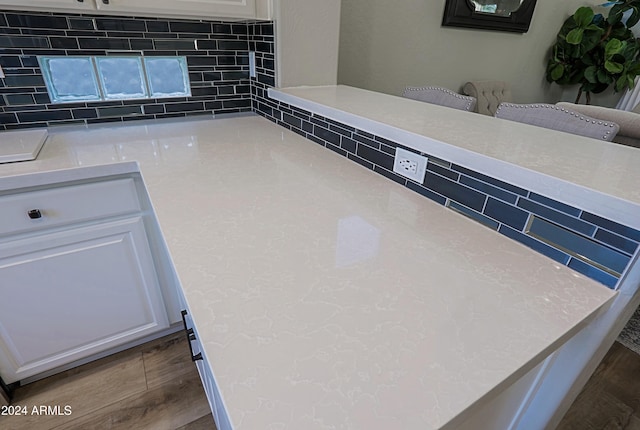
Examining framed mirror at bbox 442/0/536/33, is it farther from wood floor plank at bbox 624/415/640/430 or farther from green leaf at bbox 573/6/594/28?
wood floor plank at bbox 624/415/640/430

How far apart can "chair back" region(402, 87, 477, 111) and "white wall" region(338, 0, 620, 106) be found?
0.58 meters

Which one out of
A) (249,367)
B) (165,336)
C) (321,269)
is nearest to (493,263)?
(321,269)

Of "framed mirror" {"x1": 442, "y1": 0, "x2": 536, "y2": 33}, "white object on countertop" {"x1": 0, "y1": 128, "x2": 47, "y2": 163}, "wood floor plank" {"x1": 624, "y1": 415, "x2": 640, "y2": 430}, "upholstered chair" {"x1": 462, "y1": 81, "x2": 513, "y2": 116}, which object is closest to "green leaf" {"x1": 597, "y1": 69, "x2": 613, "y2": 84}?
"framed mirror" {"x1": 442, "y1": 0, "x2": 536, "y2": 33}

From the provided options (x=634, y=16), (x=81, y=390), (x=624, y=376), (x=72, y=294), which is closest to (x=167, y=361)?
(x=81, y=390)

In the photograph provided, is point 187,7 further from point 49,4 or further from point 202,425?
point 202,425

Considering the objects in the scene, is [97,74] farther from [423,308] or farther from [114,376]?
[423,308]

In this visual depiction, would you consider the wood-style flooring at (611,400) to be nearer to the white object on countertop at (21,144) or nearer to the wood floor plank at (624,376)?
the wood floor plank at (624,376)

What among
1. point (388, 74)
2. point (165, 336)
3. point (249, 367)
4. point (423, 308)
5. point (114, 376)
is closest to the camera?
point (249, 367)

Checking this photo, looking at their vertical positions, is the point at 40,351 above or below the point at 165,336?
above

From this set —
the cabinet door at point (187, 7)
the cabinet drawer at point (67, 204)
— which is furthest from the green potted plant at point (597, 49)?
the cabinet drawer at point (67, 204)

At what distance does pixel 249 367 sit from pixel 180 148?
1.02 meters

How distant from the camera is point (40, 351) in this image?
1189 mm

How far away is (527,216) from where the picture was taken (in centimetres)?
66

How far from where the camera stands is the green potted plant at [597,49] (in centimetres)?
293
